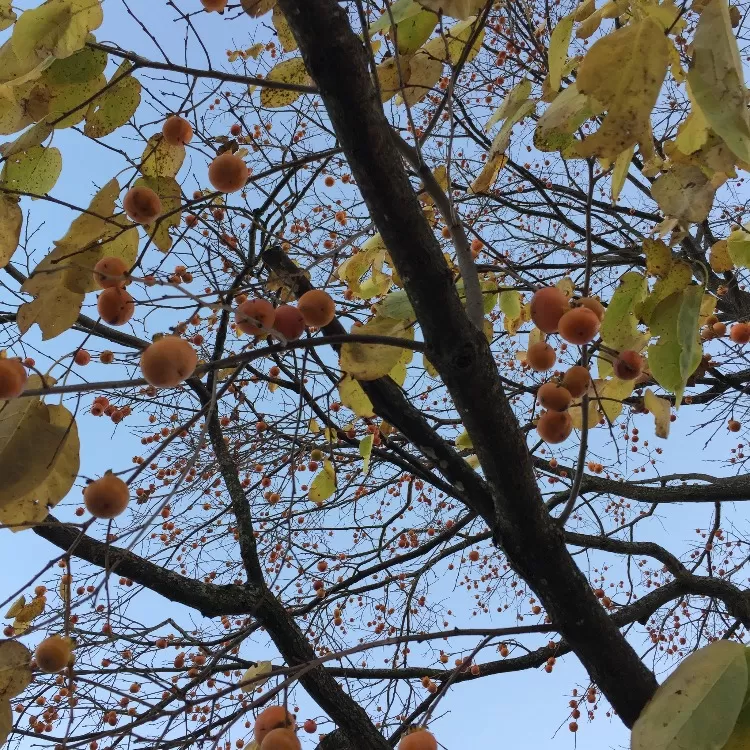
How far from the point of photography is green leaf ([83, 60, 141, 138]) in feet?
A: 4.10

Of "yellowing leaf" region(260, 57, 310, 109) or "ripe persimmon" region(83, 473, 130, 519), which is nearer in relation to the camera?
"ripe persimmon" region(83, 473, 130, 519)

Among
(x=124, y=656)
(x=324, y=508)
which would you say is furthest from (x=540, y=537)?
(x=324, y=508)

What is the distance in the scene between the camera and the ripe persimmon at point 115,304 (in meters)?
1.08

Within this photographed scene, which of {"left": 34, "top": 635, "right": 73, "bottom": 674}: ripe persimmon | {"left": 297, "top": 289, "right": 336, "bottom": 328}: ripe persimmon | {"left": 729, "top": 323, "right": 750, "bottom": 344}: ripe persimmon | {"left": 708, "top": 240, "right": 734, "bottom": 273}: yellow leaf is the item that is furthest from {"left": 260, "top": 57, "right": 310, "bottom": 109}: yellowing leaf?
{"left": 729, "top": 323, "right": 750, "bottom": 344}: ripe persimmon

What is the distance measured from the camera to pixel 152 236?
1.26 metres

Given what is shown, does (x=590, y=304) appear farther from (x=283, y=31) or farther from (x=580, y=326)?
(x=283, y=31)

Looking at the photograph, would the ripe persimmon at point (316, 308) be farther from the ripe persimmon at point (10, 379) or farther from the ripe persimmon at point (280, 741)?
the ripe persimmon at point (280, 741)

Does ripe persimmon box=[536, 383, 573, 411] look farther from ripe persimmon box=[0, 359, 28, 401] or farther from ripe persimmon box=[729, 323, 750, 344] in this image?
ripe persimmon box=[729, 323, 750, 344]

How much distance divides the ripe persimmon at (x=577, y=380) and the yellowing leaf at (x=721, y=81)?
0.62 meters

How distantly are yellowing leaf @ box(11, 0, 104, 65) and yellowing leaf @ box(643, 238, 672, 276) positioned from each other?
3.81 ft

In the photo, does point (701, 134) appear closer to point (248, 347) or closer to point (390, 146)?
point (390, 146)

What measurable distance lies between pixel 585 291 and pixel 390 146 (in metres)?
0.55

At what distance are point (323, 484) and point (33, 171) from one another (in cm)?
125

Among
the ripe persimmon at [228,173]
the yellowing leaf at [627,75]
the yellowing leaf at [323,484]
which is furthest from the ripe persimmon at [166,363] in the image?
the yellowing leaf at [323,484]
